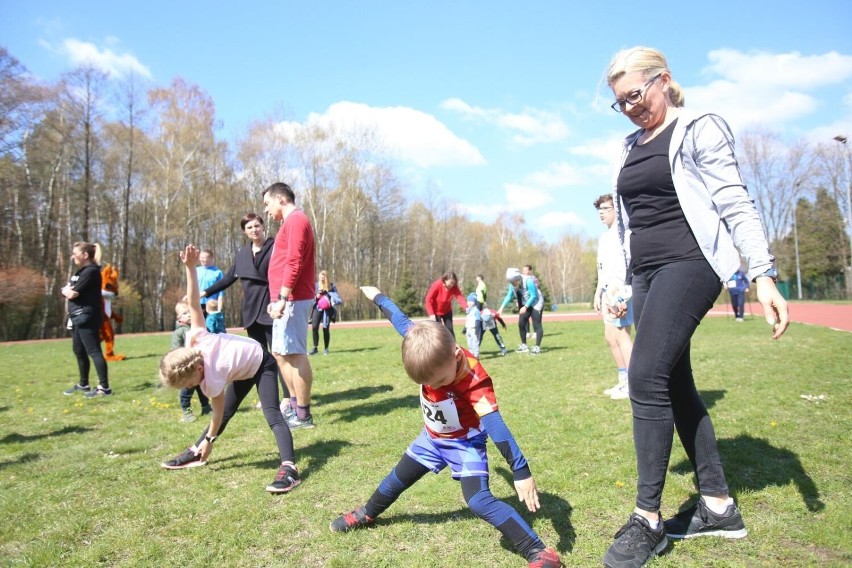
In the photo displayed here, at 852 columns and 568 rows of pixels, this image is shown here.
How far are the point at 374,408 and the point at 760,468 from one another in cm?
406

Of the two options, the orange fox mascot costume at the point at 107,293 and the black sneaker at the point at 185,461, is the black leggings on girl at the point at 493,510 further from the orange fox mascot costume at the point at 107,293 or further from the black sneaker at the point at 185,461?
the orange fox mascot costume at the point at 107,293

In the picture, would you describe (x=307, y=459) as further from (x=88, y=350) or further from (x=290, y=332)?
(x=88, y=350)

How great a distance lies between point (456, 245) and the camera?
65.8 m

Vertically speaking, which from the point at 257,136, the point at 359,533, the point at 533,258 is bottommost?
the point at 359,533

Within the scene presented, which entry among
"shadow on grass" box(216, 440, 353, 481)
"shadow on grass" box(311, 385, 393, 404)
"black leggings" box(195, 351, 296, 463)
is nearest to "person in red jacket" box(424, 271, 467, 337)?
"shadow on grass" box(311, 385, 393, 404)

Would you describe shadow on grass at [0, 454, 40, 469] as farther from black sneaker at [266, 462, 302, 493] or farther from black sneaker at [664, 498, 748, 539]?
black sneaker at [664, 498, 748, 539]

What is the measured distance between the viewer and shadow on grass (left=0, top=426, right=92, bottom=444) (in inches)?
226

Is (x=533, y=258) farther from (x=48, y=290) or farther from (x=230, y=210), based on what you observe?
(x=48, y=290)

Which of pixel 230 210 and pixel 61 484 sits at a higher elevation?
pixel 230 210

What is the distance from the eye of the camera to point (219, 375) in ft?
13.4

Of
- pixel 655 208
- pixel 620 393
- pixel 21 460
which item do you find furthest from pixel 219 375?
pixel 620 393

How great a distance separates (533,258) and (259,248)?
68.9 metres

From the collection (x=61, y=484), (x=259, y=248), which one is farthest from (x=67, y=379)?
(x=61, y=484)

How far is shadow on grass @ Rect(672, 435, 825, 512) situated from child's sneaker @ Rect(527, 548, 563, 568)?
1.14 meters
